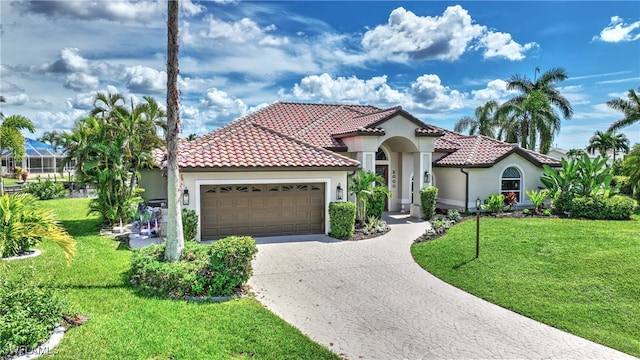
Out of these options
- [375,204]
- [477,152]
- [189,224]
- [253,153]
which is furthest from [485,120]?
[189,224]

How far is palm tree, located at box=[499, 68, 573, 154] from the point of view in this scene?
99.9ft

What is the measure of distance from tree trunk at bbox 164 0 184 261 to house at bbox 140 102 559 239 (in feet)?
15.3

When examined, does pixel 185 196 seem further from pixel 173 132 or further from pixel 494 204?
pixel 494 204

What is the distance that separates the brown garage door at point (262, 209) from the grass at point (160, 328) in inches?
206

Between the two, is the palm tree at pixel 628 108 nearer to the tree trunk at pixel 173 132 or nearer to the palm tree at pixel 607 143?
the palm tree at pixel 607 143

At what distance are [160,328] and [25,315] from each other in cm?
201

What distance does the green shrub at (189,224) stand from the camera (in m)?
13.7

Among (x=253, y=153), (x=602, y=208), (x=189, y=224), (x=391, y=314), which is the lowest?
(x=391, y=314)

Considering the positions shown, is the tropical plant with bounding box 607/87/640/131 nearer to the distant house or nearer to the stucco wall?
the stucco wall

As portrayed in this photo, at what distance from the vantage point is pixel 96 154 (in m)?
16.0

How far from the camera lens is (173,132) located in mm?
9320

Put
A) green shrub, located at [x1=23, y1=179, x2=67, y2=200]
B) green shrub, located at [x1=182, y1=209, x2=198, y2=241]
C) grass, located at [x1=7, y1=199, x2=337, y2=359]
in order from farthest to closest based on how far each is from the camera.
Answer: green shrub, located at [x1=23, y1=179, x2=67, y2=200] → green shrub, located at [x1=182, y1=209, x2=198, y2=241] → grass, located at [x1=7, y1=199, x2=337, y2=359]

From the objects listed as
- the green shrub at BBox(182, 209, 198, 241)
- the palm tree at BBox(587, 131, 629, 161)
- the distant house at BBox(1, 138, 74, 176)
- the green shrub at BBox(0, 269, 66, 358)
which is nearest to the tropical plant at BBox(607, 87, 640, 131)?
the palm tree at BBox(587, 131, 629, 161)

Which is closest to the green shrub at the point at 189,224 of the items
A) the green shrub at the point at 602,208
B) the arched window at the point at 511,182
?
the arched window at the point at 511,182
